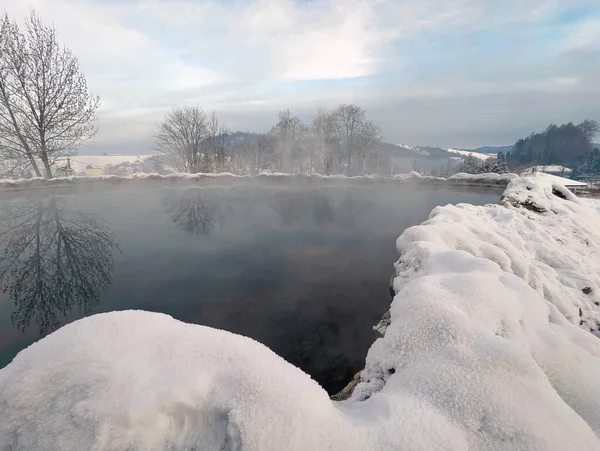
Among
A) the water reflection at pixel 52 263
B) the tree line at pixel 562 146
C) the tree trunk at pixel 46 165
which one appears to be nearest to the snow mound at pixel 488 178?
the water reflection at pixel 52 263

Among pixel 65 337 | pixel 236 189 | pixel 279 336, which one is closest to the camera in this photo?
pixel 65 337

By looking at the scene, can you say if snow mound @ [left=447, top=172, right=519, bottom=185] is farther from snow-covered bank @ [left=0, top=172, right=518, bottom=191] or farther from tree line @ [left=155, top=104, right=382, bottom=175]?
tree line @ [left=155, top=104, right=382, bottom=175]

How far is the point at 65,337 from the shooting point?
1820 millimetres

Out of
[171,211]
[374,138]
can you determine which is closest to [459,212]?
[171,211]

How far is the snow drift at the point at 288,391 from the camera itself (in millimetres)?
1491

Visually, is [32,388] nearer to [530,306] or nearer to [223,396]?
[223,396]

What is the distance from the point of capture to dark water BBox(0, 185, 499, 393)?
471 centimetres

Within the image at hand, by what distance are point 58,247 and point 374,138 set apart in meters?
45.0

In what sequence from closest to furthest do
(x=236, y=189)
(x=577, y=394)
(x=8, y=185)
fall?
1. (x=577, y=394)
2. (x=8, y=185)
3. (x=236, y=189)

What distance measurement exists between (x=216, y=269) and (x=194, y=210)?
6242 mm

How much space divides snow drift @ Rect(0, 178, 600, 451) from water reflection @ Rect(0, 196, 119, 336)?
4064 mm

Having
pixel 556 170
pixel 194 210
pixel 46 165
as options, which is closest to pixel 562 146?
pixel 556 170

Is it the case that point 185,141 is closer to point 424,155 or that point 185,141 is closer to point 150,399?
point 150,399

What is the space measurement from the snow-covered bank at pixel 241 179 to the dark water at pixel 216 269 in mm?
3202
